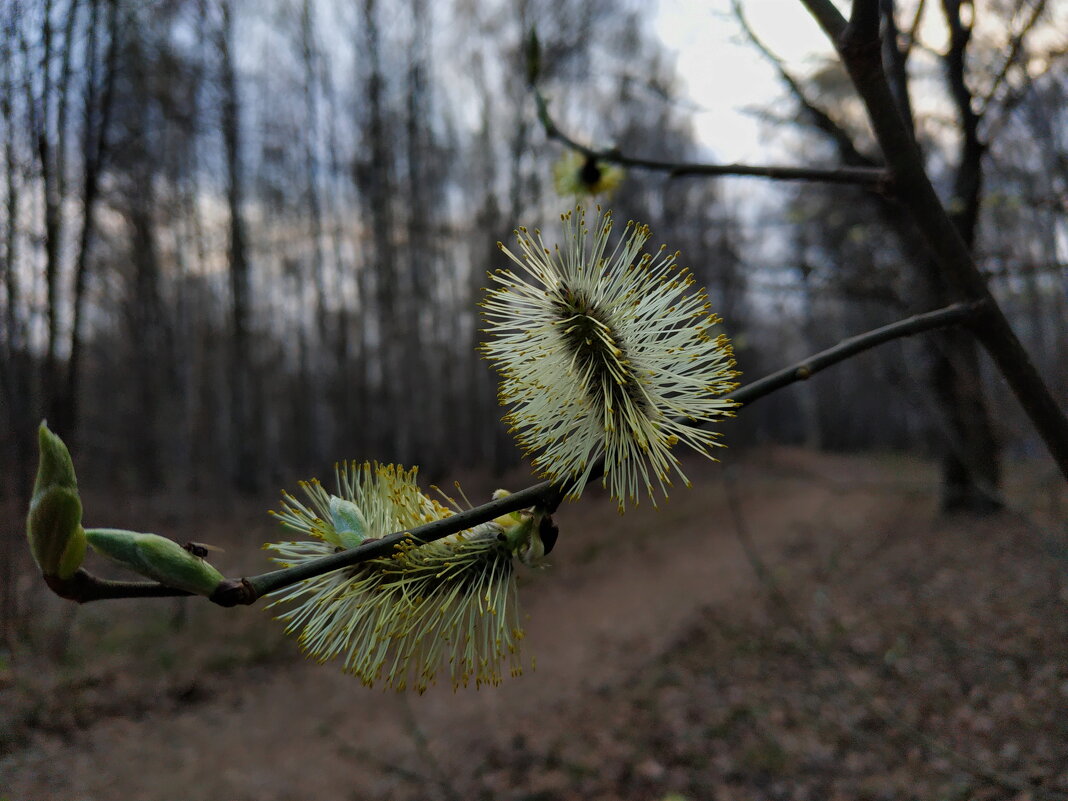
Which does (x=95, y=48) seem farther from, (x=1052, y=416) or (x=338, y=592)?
(x=1052, y=416)

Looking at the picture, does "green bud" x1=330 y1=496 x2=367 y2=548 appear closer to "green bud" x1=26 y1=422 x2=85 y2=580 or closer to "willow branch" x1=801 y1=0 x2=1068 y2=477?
"green bud" x1=26 y1=422 x2=85 y2=580

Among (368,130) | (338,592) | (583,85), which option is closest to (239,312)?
(368,130)

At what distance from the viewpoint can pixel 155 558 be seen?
2.64 ft

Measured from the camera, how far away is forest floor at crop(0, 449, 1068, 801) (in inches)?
173

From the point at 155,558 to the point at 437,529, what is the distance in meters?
0.36

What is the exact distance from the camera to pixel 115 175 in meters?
7.60

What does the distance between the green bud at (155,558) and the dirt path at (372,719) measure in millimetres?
4149

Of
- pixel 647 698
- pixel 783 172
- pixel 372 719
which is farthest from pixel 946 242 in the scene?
pixel 372 719

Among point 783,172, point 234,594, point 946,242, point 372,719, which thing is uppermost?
point 783,172

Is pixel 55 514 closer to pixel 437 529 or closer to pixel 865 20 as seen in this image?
pixel 437 529

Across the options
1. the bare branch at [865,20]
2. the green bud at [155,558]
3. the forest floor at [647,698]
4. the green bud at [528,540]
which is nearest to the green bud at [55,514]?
the green bud at [155,558]

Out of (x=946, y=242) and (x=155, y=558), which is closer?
(x=155, y=558)

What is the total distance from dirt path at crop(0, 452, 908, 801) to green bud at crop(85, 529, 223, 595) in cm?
415

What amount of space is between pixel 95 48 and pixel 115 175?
2268 mm
